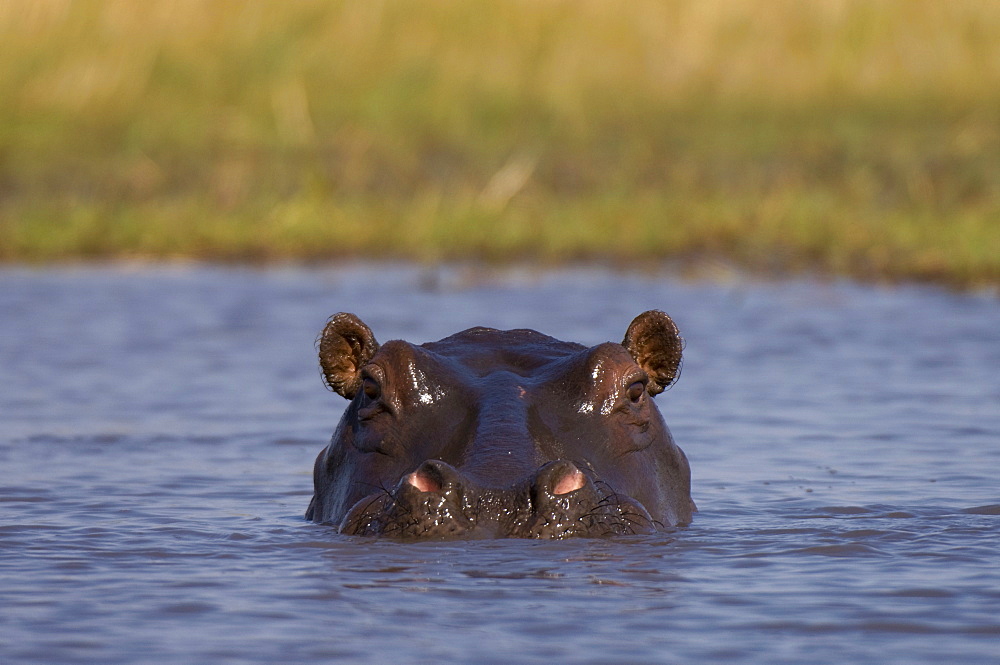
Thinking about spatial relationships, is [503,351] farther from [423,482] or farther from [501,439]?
[423,482]

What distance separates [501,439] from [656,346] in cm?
99

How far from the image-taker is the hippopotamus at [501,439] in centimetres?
481

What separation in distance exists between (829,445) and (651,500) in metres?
2.48

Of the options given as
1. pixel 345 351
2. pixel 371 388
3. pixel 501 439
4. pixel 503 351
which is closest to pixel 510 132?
pixel 345 351

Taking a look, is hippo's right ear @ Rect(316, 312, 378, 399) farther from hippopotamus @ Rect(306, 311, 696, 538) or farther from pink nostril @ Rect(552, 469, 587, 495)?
pink nostril @ Rect(552, 469, 587, 495)

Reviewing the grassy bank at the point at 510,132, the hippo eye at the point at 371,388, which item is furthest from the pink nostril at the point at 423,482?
the grassy bank at the point at 510,132

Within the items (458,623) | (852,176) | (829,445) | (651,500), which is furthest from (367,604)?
(852,176)

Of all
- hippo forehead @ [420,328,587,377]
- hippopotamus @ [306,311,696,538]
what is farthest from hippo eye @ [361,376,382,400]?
hippo forehead @ [420,328,587,377]

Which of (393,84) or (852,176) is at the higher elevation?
(393,84)

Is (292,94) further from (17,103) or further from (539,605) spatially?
(539,605)

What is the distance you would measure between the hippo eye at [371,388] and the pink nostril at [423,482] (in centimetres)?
69

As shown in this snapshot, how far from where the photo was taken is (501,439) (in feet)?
16.8

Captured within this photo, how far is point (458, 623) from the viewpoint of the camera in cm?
447

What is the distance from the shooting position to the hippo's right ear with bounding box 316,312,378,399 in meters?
5.84
